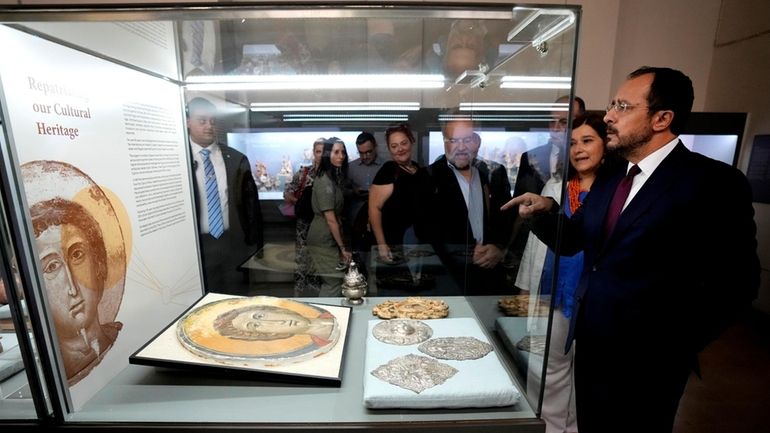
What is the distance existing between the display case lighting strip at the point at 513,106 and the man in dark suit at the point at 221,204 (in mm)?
1276

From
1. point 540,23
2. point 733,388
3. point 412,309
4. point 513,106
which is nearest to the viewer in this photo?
point 540,23

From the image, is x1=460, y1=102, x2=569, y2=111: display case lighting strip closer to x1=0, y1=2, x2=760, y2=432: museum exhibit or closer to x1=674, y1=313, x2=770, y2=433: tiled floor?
x1=0, y1=2, x2=760, y2=432: museum exhibit

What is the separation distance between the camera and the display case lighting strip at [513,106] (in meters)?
0.96

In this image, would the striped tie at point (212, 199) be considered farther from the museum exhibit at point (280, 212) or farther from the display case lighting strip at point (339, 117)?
the display case lighting strip at point (339, 117)

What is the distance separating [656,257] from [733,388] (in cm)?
196

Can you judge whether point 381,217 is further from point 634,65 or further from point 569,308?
point 634,65

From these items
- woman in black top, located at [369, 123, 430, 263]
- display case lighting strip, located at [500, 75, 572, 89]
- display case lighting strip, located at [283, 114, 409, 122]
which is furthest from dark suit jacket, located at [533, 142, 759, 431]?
display case lighting strip, located at [283, 114, 409, 122]

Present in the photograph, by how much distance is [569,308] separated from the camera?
65.1 inches

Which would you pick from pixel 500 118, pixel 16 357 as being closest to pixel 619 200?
pixel 500 118

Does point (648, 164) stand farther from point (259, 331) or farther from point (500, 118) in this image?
point (259, 331)

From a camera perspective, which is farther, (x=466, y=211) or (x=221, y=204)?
(x=466, y=211)

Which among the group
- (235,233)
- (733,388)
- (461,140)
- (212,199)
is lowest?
(733,388)

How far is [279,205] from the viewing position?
2.00 metres

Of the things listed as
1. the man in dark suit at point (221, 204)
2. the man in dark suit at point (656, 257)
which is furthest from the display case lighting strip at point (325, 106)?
the man in dark suit at point (656, 257)
